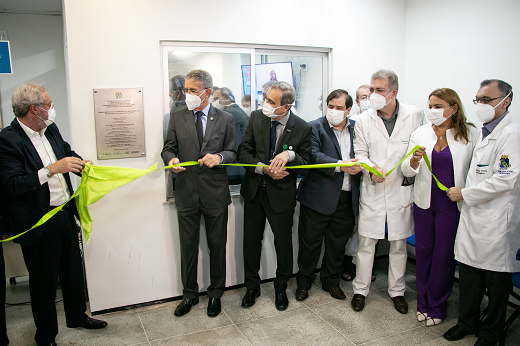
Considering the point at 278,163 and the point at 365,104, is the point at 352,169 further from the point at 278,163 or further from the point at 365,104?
the point at 365,104

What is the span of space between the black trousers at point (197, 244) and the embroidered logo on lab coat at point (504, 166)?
6.80 feet

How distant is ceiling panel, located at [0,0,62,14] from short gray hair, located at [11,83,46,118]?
2985 millimetres

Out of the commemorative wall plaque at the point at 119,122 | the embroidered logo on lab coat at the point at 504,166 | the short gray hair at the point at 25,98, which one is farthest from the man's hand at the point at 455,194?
the short gray hair at the point at 25,98

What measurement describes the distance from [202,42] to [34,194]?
6.15 feet

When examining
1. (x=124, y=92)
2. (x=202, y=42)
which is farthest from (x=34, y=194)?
(x=202, y=42)

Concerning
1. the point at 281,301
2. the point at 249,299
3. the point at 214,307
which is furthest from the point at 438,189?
the point at 214,307

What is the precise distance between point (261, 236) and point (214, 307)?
2.40 ft

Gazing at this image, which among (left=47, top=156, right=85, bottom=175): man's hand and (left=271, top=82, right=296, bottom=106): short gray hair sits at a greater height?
(left=271, top=82, right=296, bottom=106): short gray hair

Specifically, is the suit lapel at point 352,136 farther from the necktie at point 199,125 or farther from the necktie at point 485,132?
the necktie at point 199,125

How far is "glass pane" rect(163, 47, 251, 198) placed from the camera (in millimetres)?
3359

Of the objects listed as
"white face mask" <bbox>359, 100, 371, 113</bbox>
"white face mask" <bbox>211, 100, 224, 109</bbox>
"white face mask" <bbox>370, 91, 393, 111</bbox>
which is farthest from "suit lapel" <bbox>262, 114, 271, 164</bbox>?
"white face mask" <bbox>359, 100, 371, 113</bbox>

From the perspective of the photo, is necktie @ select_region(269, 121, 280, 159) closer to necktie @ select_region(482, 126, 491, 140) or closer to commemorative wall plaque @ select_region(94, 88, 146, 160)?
commemorative wall plaque @ select_region(94, 88, 146, 160)

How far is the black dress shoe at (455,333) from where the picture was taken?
2775mm

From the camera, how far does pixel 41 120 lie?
256 cm
